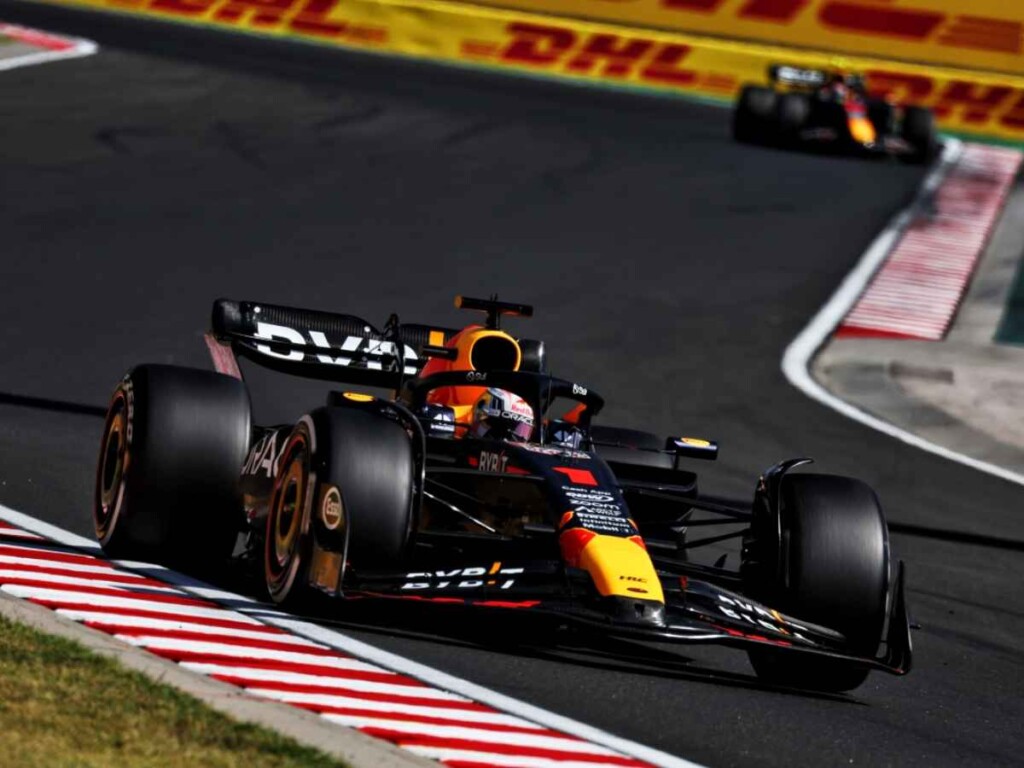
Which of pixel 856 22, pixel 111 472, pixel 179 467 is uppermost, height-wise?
pixel 856 22

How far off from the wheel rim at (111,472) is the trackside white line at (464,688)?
1.76 ft

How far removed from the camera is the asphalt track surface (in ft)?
26.3

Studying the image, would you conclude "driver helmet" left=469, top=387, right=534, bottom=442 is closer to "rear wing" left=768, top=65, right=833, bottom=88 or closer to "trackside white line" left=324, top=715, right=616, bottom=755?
"trackside white line" left=324, top=715, right=616, bottom=755

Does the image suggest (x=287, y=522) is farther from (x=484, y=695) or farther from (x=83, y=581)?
(x=484, y=695)

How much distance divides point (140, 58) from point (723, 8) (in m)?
9.08

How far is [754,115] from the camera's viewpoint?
2866 centimetres

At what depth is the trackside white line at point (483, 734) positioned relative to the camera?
626cm

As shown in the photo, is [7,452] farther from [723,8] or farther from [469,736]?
[723,8]

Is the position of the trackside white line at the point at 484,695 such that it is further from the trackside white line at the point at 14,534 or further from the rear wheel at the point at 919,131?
the rear wheel at the point at 919,131

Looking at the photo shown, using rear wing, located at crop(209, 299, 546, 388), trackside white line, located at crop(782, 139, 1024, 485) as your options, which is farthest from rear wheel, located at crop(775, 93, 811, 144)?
rear wing, located at crop(209, 299, 546, 388)

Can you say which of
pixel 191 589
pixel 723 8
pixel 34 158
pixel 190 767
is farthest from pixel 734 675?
pixel 723 8

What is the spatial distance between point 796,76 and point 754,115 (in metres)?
0.80

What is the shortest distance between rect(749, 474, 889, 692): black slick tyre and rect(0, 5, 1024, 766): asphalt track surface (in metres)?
0.30

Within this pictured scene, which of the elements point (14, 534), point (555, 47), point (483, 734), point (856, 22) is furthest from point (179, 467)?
point (555, 47)
